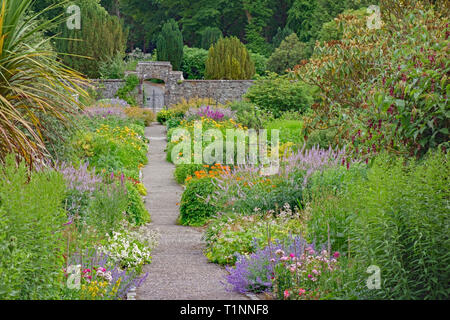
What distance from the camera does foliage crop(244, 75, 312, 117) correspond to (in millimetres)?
19547

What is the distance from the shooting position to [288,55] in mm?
31516

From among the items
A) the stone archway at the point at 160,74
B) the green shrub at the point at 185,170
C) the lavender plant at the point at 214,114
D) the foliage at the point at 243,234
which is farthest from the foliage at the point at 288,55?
the foliage at the point at 243,234

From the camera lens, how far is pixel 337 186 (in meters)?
7.11

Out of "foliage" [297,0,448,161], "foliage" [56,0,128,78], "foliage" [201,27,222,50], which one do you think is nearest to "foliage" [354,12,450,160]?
"foliage" [297,0,448,161]

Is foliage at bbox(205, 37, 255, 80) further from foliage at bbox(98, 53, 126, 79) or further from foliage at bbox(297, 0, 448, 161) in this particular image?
foliage at bbox(297, 0, 448, 161)

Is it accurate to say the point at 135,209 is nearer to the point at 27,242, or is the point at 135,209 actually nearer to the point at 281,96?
the point at 27,242

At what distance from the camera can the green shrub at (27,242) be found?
141 inches

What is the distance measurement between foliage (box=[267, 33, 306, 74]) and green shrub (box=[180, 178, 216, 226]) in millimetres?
23244

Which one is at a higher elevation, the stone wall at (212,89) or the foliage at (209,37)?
the foliage at (209,37)

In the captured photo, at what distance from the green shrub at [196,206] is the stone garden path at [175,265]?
8.5 inches

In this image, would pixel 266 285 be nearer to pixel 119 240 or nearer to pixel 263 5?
pixel 119 240

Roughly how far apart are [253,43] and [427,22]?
3684 centimetres

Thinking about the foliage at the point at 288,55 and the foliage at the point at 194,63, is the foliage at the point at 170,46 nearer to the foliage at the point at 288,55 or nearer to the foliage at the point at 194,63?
the foliage at the point at 194,63

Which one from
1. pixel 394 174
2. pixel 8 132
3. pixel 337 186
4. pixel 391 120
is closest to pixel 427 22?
pixel 391 120
